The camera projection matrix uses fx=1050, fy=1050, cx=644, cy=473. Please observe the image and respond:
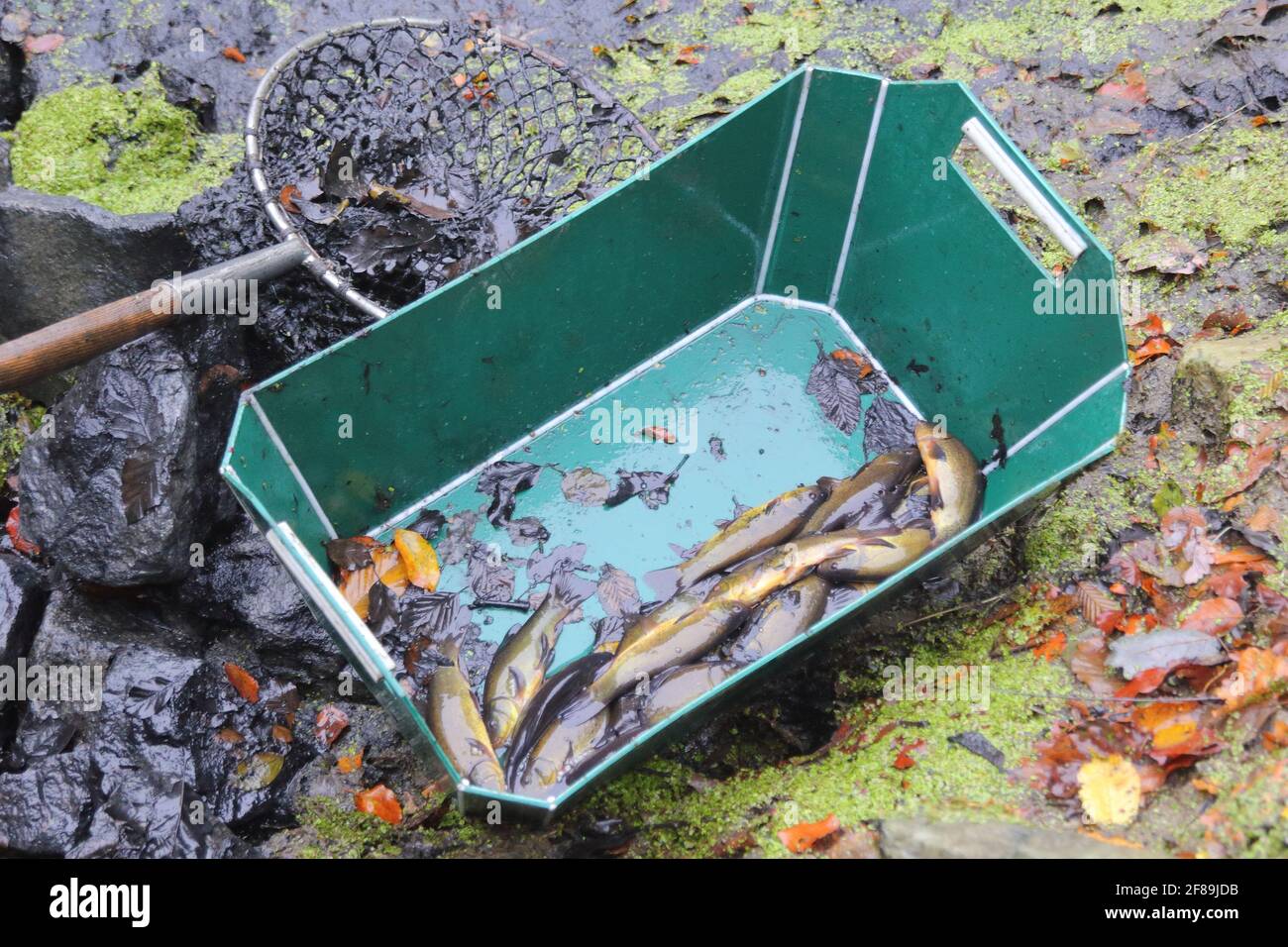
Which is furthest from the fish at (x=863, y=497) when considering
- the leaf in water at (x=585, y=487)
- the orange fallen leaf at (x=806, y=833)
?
the orange fallen leaf at (x=806, y=833)

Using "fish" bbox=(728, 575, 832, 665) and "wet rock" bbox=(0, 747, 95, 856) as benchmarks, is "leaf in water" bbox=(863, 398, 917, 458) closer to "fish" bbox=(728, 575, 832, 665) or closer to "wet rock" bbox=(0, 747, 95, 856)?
"fish" bbox=(728, 575, 832, 665)

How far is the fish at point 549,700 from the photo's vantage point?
11.7 feet

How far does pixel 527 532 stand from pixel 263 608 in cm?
104

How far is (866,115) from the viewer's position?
13.9 ft

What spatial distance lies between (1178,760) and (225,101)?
508 cm

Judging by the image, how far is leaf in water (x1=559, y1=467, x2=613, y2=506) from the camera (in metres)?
4.28

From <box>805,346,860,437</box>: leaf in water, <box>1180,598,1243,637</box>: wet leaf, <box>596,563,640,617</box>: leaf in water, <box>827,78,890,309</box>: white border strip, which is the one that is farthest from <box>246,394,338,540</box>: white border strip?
<box>1180,598,1243,637</box>: wet leaf

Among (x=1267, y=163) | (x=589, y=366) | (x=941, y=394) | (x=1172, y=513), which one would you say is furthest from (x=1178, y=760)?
(x=1267, y=163)

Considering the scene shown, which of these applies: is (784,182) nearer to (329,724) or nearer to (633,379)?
(633,379)

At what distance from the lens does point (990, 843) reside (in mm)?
2834

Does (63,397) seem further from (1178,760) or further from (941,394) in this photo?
(1178,760)

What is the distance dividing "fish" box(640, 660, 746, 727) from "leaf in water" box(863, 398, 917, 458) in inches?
50.2

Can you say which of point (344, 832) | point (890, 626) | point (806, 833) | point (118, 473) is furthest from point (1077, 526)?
point (118, 473)

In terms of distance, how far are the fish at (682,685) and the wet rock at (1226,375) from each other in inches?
78.2
